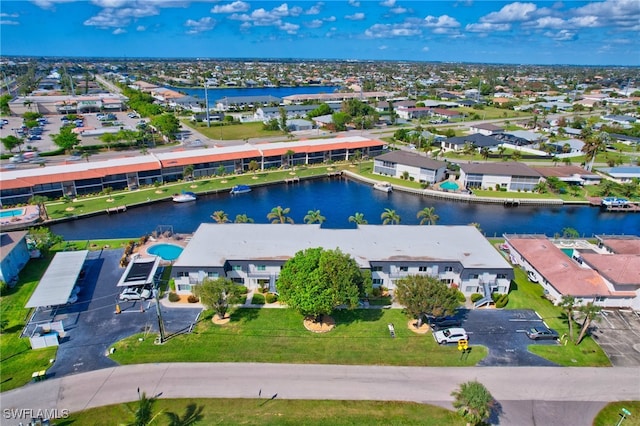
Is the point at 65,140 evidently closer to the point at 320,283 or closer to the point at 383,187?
the point at 383,187

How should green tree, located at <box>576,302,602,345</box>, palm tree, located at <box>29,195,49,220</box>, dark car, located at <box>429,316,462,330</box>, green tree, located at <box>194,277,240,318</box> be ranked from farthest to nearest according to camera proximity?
palm tree, located at <box>29,195,49,220</box> → dark car, located at <box>429,316,462,330</box> → green tree, located at <box>194,277,240,318</box> → green tree, located at <box>576,302,602,345</box>

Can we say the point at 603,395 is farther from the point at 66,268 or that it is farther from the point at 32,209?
the point at 32,209

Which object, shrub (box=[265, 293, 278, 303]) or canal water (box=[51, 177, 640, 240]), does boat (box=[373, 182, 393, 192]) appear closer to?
canal water (box=[51, 177, 640, 240])

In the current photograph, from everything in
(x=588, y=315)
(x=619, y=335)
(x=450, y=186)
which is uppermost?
(x=450, y=186)

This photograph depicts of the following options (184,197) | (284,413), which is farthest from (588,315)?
(184,197)

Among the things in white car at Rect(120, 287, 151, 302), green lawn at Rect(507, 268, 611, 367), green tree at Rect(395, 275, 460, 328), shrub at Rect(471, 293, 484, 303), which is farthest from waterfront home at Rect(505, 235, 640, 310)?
white car at Rect(120, 287, 151, 302)

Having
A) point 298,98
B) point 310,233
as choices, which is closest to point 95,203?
point 310,233

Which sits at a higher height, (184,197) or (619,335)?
(184,197)
